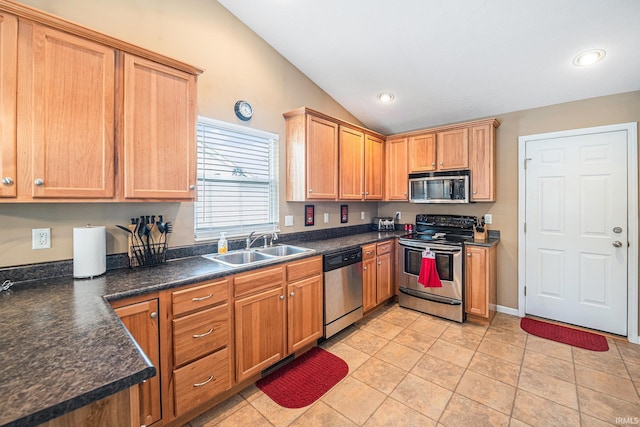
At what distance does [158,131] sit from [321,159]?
5.53 feet

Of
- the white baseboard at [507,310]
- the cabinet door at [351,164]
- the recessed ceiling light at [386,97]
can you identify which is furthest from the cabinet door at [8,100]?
the white baseboard at [507,310]

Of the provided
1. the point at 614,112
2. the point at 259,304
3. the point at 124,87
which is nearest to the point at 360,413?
the point at 259,304

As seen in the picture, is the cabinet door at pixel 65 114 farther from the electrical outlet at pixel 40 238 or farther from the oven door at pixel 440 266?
the oven door at pixel 440 266

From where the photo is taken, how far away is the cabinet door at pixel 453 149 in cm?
349

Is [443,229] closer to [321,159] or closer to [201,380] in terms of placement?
[321,159]

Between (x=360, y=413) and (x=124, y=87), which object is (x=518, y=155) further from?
(x=124, y=87)

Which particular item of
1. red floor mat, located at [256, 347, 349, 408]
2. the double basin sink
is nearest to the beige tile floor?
red floor mat, located at [256, 347, 349, 408]

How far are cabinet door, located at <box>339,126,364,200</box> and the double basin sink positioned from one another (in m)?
0.99

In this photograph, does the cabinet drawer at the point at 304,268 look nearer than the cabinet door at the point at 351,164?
Yes

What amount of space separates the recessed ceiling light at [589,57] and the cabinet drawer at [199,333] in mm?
3605

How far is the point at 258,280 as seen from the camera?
212cm

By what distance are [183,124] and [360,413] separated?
237 cm

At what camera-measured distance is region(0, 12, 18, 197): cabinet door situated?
53.7 inches

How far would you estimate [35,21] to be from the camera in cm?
144
